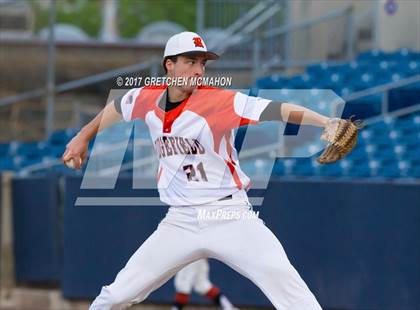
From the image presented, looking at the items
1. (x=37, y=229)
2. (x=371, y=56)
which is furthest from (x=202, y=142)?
(x=371, y=56)

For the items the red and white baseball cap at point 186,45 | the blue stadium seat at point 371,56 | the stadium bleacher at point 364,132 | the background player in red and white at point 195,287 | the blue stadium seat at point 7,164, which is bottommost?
the blue stadium seat at point 7,164

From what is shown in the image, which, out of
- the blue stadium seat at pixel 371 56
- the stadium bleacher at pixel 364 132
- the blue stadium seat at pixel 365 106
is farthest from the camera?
the blue stadium seat at pixel 371 56

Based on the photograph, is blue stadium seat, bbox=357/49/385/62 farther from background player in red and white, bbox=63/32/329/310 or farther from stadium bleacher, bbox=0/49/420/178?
background player in red and white, bbox=63/32/329/310

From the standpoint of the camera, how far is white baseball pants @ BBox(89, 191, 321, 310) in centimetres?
624

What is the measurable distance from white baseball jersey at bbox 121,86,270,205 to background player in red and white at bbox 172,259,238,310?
419cm

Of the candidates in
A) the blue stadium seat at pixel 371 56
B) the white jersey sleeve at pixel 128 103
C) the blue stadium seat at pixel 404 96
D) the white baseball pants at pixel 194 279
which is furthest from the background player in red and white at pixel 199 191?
the blue stadium seat at pixel 371 56

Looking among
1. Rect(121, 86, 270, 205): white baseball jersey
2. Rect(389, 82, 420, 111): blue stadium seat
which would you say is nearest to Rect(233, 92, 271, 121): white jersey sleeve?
Rect(121, 86, 270, 205): white baseball jersey

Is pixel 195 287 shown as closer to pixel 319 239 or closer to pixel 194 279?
pixel 194 279

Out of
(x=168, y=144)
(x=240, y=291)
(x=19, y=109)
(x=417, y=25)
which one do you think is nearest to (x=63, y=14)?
(x=19, y=109)

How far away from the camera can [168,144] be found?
6.56 meters

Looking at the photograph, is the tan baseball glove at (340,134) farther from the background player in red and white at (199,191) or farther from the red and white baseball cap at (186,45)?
the red and white baseball cap at (186,45)

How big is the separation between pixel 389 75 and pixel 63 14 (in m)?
24.5

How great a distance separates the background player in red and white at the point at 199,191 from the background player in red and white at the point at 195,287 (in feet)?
13.7

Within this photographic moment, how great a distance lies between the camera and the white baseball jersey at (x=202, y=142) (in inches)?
252
